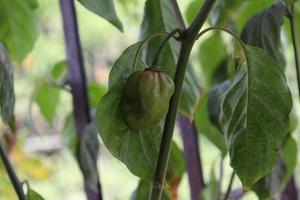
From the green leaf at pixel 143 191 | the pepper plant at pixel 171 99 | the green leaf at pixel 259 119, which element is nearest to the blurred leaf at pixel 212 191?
the pepper plant at pixel 171 99

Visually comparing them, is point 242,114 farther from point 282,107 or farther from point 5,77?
point 5,77

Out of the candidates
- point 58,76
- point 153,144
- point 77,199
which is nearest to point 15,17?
point 58,76

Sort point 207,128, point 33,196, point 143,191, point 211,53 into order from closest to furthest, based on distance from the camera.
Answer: point 33,196, point 143,191, point 207,128, point 211,53

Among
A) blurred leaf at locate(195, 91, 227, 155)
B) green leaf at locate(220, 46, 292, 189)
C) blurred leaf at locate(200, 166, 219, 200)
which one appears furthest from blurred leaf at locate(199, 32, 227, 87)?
green leaf at locate(220, 46, 292, 189)

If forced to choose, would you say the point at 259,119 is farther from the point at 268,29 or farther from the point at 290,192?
the point at 290,192

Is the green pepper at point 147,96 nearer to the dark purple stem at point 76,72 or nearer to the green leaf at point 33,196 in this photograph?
the green leaf at point 33,196

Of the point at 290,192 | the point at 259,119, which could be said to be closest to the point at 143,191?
the point at 259,119

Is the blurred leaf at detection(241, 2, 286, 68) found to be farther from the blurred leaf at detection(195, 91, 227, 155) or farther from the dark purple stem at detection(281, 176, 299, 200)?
the dark purple stem at detection(281, 176, 299, 200)
